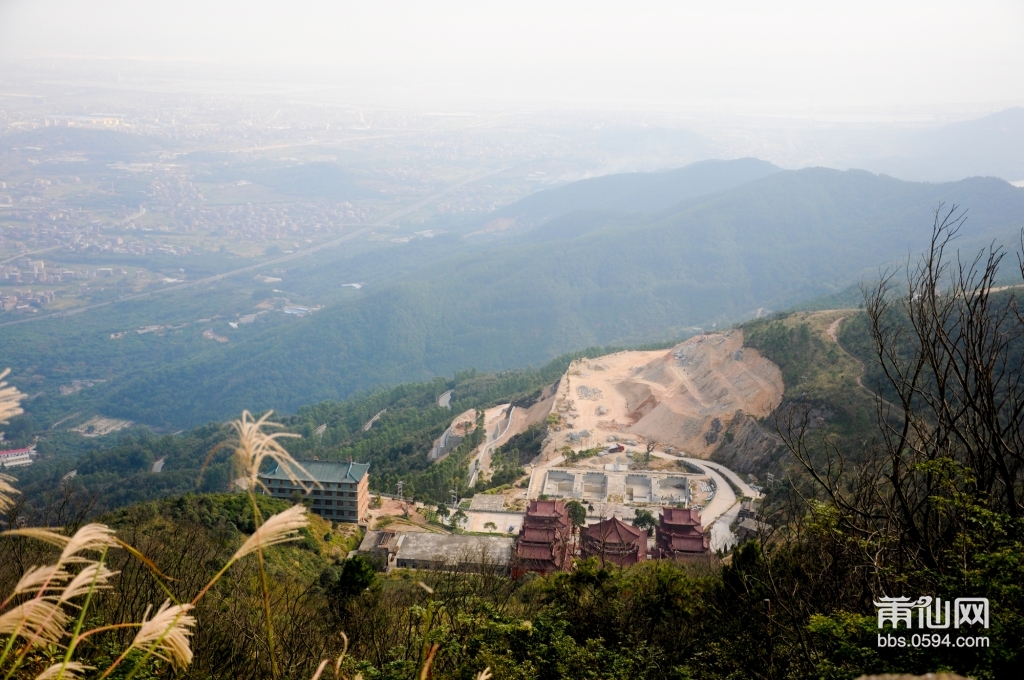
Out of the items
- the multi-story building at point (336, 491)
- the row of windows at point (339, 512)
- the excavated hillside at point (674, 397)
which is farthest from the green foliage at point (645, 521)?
the row of windows at point (339, 512)

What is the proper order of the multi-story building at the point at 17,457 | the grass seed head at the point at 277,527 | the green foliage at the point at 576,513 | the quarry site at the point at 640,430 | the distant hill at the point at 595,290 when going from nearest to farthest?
1. the grass seed head at the point at 277,527
2. the green foliage at the point at 576,513
3. the quarry site at the point at 640,430
4. the multi-story building at the point at 17,457
5. the distant hill at the point at 595,290

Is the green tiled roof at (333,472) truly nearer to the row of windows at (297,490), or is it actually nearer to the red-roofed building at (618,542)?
the row of windows at (297,490)

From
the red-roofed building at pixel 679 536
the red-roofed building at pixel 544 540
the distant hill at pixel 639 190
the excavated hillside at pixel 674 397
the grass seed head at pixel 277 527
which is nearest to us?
the grass seed head at pixel 277 527

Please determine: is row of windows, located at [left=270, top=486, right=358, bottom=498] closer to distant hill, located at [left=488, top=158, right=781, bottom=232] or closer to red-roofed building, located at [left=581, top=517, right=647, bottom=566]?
red-roofed building, located at [left=581, top=517, right=647, bottom=566]

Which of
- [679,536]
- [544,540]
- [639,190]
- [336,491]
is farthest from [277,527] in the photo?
[639,190]

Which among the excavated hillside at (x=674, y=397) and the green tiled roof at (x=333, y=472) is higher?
the green tiled roof at (x=333, y=472)

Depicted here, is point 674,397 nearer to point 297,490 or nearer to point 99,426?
point 297,490

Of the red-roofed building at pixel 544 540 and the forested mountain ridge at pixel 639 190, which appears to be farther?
the forested mountain ridge at pixel 639 190
